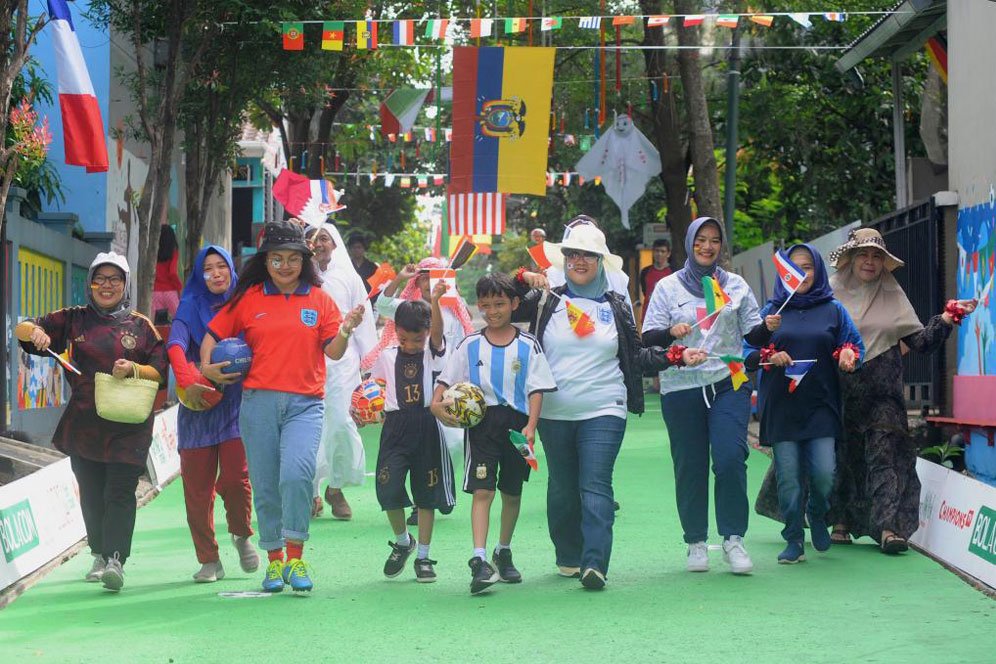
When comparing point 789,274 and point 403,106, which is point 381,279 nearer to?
point 789,274

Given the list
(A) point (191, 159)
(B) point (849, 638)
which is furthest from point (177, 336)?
(A) point (191, 159)

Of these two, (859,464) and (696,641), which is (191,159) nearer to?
(859,464)

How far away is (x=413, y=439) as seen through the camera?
9078mm

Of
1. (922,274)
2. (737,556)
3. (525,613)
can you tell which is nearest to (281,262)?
(525,613)

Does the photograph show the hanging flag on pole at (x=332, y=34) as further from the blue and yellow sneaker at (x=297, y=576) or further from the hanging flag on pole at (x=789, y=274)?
the blue and yellow sneaker at (x=297, y=576)

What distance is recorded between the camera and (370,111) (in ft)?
166

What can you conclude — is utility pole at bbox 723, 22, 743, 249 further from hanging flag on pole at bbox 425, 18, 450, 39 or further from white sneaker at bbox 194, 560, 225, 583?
white sneaker at bbox 194, 560, 225, 583

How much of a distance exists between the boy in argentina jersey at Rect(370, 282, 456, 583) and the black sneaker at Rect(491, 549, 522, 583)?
1.27ft

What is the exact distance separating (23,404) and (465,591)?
30.8 feet

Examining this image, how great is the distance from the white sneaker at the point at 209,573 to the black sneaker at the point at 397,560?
36.1 inches

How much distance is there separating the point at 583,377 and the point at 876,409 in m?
2.32

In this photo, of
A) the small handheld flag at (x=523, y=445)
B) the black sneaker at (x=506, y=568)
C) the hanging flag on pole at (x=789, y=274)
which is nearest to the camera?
the small handheld flag at (x=523, y=445)

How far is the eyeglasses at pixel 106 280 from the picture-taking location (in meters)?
8.66

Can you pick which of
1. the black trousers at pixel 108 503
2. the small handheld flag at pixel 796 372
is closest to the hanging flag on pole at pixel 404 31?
the small handheld flag at pixel 796 372
